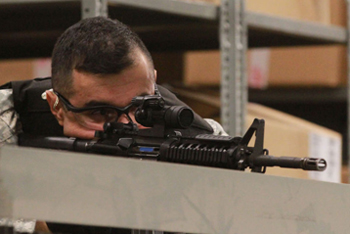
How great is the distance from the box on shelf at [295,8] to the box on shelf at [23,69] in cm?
88

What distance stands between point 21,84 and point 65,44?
189 mm

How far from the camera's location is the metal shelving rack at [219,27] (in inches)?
54.9

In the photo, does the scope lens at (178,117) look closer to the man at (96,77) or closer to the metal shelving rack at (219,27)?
the man at (96,77)

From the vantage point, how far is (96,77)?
93 cm

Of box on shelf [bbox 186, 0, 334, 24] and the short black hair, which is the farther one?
box on shelf [bbox 186, 0, 334, 24]

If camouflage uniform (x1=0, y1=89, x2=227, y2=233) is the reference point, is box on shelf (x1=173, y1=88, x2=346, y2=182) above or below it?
below

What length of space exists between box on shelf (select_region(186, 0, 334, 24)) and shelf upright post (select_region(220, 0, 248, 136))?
47 millimetres

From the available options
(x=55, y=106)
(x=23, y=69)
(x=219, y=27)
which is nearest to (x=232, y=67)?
(x=219, y=27)

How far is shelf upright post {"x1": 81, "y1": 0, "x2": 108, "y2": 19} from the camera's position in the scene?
1271 millimetres

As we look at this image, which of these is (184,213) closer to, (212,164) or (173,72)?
(212,164)

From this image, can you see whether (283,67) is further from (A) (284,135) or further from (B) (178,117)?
(B) (178,117)

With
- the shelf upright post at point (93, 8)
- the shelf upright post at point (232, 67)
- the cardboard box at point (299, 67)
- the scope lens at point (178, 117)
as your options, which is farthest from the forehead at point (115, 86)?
the cardboard box at point (299, 67)

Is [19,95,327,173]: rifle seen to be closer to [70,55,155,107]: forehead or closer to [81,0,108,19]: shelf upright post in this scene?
[70,55,155,107]: forehead

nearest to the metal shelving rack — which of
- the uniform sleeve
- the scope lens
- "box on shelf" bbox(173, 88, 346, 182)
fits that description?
"box on shelf" bbox(173, 88, 346, 182)
